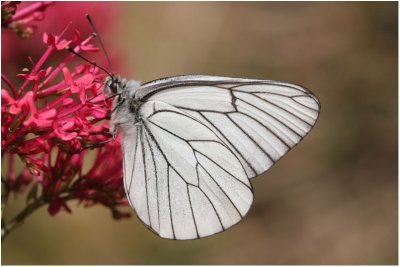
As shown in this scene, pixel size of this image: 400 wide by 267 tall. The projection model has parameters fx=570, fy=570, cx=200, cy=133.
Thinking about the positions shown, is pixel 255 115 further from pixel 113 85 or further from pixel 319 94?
pixel 319 94

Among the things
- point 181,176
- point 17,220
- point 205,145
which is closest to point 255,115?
point 205,145

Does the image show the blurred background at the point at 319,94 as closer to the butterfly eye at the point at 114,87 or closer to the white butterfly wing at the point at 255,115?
the white butterfly wing at the point at 255,115

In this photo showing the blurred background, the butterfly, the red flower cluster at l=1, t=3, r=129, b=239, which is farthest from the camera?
the blurred background

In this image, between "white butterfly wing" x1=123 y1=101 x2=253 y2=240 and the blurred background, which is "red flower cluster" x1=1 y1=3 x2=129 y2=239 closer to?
"white butterfly wing" x1=123 y1=101 x2=253 y2=240

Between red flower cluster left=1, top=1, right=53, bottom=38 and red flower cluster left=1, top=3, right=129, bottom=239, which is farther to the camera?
red flower cluster left=1, top=1, right=53, bottom=38

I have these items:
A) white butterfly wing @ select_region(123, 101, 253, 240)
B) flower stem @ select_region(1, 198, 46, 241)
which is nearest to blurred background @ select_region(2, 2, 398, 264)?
white butterfly wing @ select_region(123, 101, 253, 240)

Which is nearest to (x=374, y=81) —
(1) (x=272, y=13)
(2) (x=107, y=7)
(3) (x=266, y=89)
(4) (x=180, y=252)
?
(1) (x=272, y=13)

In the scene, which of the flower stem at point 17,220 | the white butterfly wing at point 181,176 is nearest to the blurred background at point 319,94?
the white butterfly wing at point 181,176
